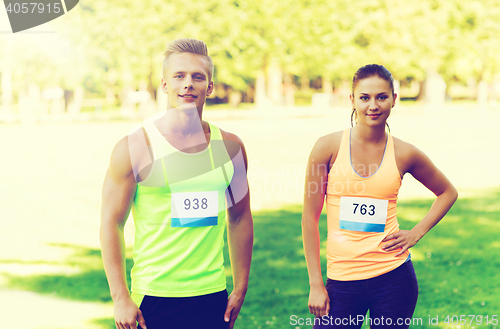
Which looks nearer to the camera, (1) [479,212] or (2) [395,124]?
(1) [479,212]

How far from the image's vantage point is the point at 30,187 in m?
12.7

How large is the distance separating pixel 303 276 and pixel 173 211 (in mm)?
4366

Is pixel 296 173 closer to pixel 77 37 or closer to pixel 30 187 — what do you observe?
pixel 30 187

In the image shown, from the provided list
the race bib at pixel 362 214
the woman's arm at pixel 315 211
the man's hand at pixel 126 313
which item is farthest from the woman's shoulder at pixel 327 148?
the man's hand at pixel 126 313

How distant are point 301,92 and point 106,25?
115ft

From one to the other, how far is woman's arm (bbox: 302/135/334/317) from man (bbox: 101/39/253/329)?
446 millimetres

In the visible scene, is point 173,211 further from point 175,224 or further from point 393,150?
point 393,150

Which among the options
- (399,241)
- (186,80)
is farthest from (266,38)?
(186,80)

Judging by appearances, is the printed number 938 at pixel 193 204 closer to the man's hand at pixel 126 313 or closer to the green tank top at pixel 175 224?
Answer: the green tank top at pixel 175 224

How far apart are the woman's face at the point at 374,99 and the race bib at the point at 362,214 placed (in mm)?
400

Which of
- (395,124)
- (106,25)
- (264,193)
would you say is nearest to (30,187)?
(264,193)

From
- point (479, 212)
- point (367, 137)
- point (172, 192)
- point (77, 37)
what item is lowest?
point (479, 212)

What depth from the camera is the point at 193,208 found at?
2508 mm

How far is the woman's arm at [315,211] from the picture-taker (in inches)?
112
